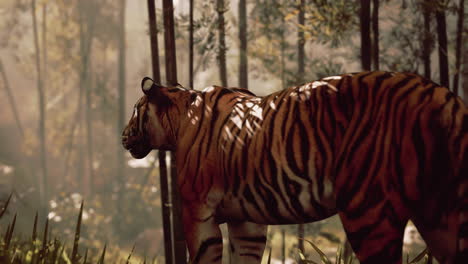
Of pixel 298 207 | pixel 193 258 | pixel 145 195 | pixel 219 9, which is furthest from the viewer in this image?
pixel 145 195

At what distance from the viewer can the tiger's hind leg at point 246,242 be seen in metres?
2.57

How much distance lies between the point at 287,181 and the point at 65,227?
14583 millimetres

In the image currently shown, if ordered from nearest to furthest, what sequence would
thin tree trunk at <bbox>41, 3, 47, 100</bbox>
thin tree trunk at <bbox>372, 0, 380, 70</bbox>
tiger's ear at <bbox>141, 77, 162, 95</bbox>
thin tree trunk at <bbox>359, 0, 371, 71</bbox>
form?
1. tiger's ear at <bbox>141, 77, 162, 95</bbox>
2. thin tree trunk at <bbox>359, 0, 371, 71</bbox>
3. thin tree trunk at <bbox>372, 0, 380, 70</bbox>
4. thin tree trunk at <bbox>41, 3, 47, 100</bbox>

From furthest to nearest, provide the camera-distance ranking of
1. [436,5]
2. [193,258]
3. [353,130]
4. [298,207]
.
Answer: [436,5] → [193,258] → [298,207] → [353,130]

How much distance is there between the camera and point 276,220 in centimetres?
221

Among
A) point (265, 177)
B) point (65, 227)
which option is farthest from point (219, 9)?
point (65, 227)

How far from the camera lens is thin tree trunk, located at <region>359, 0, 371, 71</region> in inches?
121

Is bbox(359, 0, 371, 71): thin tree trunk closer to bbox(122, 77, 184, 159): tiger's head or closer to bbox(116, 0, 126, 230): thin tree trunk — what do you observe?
bbox(122, 77, 184, 159): tiger's head

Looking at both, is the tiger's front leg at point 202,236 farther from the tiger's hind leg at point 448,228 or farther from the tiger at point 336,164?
the tiger's hind leg at point 448,228

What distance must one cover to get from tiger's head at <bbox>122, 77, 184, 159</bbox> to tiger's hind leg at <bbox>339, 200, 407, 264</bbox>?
43.6 inches

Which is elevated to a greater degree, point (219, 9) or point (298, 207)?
point (219, 9)

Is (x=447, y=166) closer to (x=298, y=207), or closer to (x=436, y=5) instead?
(x=298, y=207)

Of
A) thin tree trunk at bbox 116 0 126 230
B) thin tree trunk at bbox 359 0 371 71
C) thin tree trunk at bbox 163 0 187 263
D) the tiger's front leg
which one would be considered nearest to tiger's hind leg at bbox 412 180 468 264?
the tiger's front leg

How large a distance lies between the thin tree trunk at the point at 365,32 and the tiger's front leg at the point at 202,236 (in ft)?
4.69
